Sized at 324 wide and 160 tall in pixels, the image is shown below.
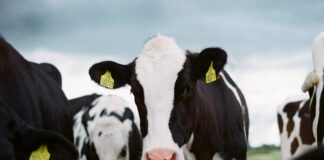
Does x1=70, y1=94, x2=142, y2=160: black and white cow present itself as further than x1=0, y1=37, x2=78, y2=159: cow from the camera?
Yes

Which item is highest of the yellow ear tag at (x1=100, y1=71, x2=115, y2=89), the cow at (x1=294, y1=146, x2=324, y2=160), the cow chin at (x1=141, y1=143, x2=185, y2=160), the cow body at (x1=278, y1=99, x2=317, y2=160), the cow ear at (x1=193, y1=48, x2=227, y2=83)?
the cow at (x1=294, y1=146, x2=324, y2=160)

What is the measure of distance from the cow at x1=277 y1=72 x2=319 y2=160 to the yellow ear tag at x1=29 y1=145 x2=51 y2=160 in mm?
9410

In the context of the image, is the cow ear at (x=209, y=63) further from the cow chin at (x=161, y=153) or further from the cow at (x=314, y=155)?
the cow at (x=314, y=155)

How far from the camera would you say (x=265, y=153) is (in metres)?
28.9

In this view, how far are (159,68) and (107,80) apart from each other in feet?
3.11

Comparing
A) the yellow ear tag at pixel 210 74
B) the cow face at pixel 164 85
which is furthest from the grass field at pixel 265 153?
the cow face at pixel 164 85

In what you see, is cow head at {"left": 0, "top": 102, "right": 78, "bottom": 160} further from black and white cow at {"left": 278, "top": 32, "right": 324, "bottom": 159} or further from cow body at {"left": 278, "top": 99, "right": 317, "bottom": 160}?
cow body at {"left": 278, "top": 99, "right": 317, "bottom": 160}

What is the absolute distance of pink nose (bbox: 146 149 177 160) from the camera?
20.7ft

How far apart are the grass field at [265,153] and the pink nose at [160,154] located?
19.7 metres

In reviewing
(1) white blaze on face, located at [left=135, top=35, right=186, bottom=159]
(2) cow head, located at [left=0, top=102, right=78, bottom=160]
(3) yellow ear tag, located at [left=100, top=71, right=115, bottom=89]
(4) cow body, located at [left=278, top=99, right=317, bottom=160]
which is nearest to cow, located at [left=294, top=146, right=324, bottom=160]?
(2) cow head, located at [left=0, top=102, right=78, bottom=160]

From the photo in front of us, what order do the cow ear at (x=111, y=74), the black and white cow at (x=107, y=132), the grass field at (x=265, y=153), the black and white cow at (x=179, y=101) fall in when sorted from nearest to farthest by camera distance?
the black and white cow at (x=179, y=101) → the cow ear at (x=111, y=74) → the black and white cow at (x=107, y=132) → the grass field at (x=265, y=153)

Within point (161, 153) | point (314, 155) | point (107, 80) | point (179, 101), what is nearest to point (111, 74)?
point (107, 80)

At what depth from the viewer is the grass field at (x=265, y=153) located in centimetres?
2666

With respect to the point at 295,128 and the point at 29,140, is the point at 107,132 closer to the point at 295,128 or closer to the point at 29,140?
the point at 295,128
